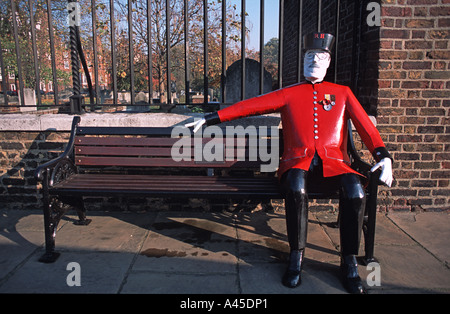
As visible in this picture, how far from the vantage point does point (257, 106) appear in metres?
2.90

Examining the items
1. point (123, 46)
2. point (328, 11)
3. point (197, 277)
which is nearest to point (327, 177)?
point (197, 277)

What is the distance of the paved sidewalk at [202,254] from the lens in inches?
94.7

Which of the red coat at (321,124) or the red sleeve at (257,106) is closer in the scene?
the red coat at (321,124)

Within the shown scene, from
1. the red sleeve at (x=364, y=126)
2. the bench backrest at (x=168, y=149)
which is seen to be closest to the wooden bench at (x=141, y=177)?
the bench backrest at (x=168, y=149)

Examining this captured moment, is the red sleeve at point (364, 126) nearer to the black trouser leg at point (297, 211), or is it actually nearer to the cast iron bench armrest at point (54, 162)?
the black trouser leg at point (297, 211)

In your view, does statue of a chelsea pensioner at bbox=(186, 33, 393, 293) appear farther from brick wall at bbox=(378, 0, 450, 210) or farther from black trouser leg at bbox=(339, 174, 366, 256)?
brick wall at bbox=(378, 0, 450, 210)

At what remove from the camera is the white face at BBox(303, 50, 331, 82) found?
276 centimetres

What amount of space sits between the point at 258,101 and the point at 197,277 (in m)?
1.42

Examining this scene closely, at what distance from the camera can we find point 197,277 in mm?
2496

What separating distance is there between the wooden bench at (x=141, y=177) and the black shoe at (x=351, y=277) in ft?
1.06

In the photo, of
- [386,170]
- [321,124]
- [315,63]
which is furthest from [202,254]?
[315,63]

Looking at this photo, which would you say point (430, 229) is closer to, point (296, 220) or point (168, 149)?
point (296, 220)

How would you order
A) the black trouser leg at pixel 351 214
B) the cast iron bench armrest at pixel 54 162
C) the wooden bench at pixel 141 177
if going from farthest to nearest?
the wooden bench at pixel 141 177, the cast iron bench armrest at pixel 54 162, the black trouser leg at pixel 351 214

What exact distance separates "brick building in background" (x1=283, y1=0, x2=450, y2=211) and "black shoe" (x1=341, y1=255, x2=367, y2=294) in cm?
153
